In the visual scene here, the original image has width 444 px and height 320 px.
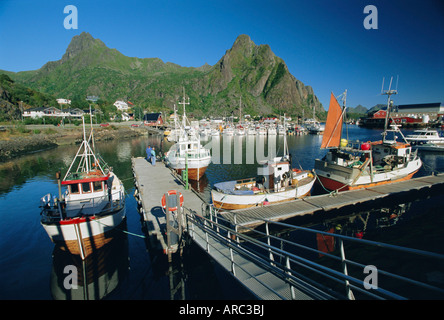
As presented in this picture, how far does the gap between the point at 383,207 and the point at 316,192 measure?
21.9 ft

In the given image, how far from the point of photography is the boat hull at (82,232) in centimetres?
1214

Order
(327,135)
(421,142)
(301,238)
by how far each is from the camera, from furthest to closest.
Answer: (421,142) < (327,135) < (301,238)

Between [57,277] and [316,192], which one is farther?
[316,192]

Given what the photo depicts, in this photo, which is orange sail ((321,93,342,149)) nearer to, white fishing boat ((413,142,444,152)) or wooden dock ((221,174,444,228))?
wooden dock ((221,174,444,228))

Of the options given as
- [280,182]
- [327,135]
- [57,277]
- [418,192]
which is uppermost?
[327,135]

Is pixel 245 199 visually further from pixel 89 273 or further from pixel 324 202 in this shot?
pixel 89 273

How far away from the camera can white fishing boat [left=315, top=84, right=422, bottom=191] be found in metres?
21.6

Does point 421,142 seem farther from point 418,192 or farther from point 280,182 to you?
point 280,182

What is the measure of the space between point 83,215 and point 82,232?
1.22 meters

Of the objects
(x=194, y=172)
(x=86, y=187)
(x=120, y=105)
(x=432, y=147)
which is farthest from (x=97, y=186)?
(x=120, y=105)

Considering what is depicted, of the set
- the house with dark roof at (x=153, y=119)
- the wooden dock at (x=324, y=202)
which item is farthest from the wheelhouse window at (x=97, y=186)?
the house with dark roof at (x=153, y=119)
